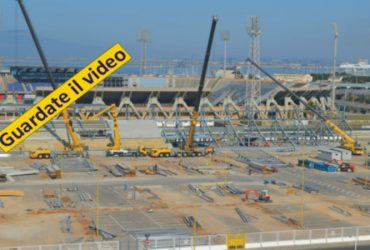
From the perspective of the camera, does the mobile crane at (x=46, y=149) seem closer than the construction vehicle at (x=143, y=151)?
Yes

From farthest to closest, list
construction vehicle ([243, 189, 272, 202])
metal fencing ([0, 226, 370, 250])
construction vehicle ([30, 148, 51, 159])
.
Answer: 1. construction vehicle ([30, 148, 51, 159])
2. construction vehicle ([243, 189, 272, 202])
3. metal fencing ([0, 226, 370, 250])

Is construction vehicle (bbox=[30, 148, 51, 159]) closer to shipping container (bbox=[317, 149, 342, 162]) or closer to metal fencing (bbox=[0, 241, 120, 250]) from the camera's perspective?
shipping container (bbox=[317, 149, 342, 162])

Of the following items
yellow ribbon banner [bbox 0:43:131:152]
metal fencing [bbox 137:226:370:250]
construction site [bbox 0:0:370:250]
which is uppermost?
yellow ribbon banner [bbox 0:43:131:152]

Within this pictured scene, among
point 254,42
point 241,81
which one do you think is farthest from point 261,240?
point 241,81

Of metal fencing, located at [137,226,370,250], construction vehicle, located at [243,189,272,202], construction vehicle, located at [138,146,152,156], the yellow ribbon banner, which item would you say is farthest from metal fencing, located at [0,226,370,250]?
construction vehicle, located at [138,146,152,156]

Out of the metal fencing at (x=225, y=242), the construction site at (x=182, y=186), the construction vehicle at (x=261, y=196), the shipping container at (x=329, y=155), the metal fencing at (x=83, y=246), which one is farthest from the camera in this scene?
the shipping container at (x=329, y=155)

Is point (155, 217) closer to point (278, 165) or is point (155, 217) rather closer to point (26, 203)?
point (26, 203)

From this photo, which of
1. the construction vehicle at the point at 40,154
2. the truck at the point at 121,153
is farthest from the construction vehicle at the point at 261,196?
the construction vehicle at the point at 40,154

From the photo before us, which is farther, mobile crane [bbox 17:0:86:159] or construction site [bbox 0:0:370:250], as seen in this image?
mobile crane [bbox 17:0:86:159]

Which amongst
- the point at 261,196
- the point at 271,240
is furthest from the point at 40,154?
the point at 271,240

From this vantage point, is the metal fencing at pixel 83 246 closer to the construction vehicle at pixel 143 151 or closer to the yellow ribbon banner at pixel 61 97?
the yellow ribbon banner at pixel 61 97

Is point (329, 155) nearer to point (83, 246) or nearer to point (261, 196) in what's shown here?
point (261, 196)

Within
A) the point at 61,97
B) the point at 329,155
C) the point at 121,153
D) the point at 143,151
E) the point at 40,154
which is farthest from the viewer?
the point at 143,151

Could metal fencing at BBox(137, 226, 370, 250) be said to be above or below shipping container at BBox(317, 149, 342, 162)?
above
